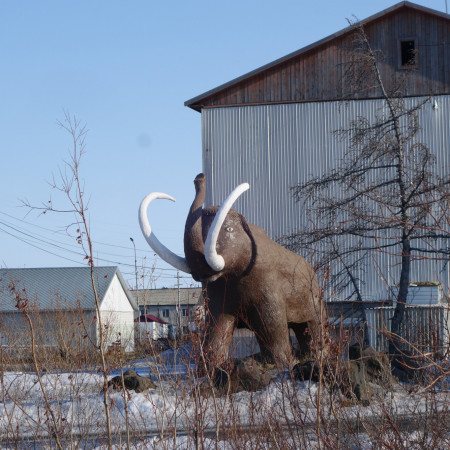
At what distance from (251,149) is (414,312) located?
8.56m

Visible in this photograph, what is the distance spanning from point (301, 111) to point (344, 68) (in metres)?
1.66

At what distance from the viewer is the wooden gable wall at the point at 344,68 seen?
68.2 ft

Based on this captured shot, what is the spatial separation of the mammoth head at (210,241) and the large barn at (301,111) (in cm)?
991

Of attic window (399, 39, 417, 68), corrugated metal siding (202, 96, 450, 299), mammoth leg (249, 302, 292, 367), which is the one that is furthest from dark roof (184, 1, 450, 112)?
mammoth leg (249, 302, 292, 367)

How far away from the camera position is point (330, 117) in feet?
69.3

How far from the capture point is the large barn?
2078 centimetres

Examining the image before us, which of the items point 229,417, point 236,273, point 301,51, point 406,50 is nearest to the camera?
point 229,417

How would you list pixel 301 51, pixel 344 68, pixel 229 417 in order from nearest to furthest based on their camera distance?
pixel 229 417 < pixel 344 68 < pixel 301 51

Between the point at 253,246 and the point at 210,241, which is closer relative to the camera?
the point at 210,241

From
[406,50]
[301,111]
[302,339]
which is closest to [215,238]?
[302,339]

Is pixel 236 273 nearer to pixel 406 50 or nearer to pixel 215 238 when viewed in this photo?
pixel 215 238

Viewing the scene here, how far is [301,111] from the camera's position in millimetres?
21219

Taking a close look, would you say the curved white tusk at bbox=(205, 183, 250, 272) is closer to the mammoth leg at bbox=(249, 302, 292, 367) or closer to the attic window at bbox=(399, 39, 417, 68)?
the mammoth leg at bbox=(249, 302, 292, 367)

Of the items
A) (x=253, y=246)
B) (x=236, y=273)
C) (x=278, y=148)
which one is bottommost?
(x=236, y=273)
